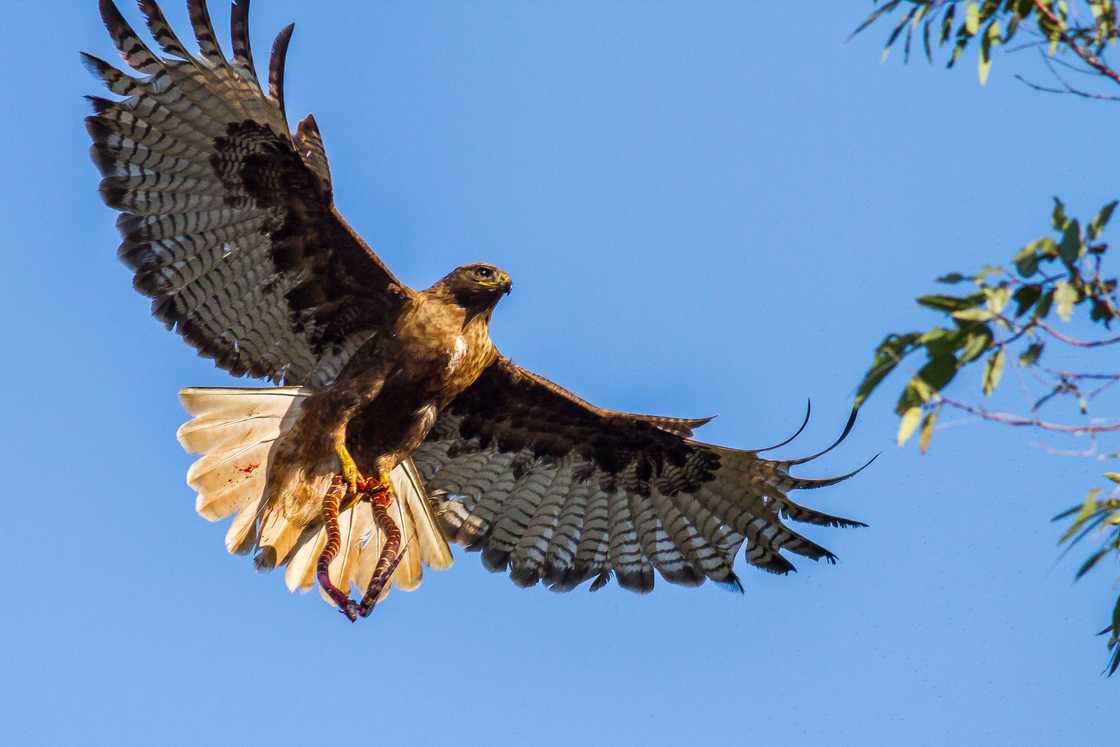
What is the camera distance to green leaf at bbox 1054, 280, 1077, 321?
4304 mm

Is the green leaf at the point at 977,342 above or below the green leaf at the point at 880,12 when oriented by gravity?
below

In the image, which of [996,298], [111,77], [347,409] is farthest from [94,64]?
[996,298]

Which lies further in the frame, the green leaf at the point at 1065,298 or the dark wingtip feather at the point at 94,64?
the dark wingtip feather at the point at 94,64

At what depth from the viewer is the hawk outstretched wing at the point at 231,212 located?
834cm

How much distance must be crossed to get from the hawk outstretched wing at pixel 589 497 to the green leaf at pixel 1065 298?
5.52 metres

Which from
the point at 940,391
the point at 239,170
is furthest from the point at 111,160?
the point at 940,391

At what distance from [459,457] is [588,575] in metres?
1.28

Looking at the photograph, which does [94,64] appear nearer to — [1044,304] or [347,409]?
[347,409]

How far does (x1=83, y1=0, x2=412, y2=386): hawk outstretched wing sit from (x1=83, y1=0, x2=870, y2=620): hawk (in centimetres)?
1

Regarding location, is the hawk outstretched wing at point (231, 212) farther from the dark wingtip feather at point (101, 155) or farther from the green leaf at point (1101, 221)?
the green leaf at point (1101, 221)

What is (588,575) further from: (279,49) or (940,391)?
(940,391)

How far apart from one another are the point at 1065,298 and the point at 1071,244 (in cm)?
17

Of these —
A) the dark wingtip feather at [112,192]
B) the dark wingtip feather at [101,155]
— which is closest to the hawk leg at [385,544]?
the dark wingtip feather at [112,192]

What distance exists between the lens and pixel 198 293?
354 inches
